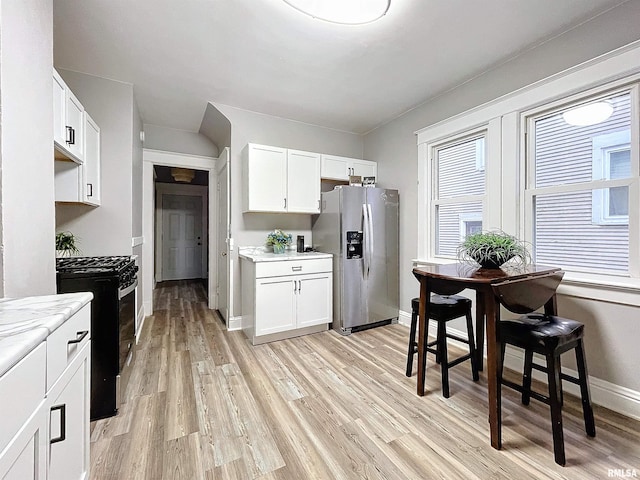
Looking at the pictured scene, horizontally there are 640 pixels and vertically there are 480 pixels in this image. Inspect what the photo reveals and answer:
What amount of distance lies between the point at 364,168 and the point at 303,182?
3.24 ft

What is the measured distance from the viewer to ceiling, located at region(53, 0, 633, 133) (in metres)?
1.88

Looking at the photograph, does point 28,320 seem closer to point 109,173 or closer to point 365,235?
point 109,173

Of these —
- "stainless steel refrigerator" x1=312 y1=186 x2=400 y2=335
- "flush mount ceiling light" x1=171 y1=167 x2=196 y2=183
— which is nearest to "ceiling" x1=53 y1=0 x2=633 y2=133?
"stainless steel refrigerator" x1=312 y1=186 x2=400 y2=335

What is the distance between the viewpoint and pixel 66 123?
1.94m

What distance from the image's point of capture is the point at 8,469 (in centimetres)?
61

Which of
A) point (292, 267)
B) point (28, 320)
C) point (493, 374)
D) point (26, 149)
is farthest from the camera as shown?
point (292, 267)

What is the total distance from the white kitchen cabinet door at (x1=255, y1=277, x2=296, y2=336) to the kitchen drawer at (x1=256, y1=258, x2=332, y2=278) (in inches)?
2.5

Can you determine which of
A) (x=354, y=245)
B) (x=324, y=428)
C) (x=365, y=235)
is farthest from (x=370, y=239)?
(x=324, y=428)

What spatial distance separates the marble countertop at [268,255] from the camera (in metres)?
2.97

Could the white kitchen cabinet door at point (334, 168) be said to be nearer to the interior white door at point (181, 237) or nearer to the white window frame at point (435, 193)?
the white window frame at point (435, 193)

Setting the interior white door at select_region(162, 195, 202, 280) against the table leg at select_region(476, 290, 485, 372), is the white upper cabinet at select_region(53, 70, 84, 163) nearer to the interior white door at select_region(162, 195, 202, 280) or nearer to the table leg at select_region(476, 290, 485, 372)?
the table leg at select_region(476, 290, 485, 372)

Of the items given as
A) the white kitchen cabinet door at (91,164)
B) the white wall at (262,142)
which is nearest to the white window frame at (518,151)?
the white wall at (262,142)

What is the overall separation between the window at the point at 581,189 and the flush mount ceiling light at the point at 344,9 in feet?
5.30

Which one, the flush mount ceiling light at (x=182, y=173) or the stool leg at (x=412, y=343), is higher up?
the flush mount ceiling light at (x=182, y=173)
